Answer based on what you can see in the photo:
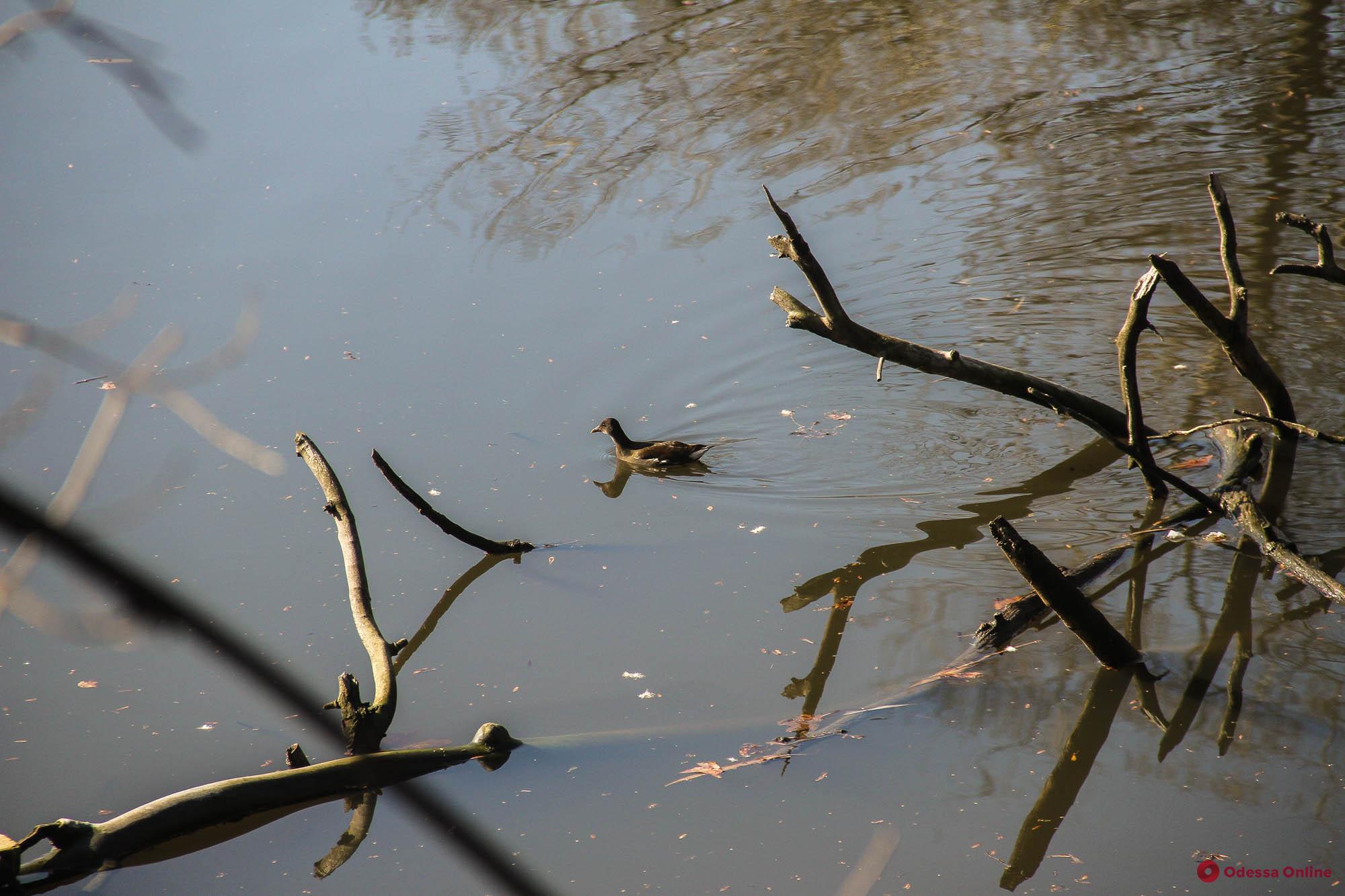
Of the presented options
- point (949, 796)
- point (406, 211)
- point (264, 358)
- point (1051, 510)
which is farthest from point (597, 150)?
point (949, 796)

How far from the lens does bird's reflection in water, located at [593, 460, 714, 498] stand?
751cm

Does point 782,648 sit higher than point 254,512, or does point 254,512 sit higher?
point 254,512

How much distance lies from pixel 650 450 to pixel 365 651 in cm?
232

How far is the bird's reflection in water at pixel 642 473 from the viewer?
7.51 m

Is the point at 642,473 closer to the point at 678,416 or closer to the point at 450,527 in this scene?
the point at 678,416

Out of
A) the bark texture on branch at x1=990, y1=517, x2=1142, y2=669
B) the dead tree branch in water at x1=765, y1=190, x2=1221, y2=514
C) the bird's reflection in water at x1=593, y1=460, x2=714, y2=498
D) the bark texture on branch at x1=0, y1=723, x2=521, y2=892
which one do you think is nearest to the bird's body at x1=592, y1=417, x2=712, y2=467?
the bird's reflection in water at x1=593, y1=460, x2=714, y2=498

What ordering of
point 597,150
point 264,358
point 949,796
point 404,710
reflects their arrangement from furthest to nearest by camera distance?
point 597,150, point 264,358, point 404,710, point 949,796

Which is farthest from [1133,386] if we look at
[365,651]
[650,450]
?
[365,651]

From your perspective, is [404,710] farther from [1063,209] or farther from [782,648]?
[1063,209]

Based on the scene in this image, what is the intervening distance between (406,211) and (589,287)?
105 inches

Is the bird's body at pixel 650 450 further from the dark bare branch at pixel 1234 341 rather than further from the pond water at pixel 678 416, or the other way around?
the dark bare branch at pixel 1234 341

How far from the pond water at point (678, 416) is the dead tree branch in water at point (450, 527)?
0.68ft

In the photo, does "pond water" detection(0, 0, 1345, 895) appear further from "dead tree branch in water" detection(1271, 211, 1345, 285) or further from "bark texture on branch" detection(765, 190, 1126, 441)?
"dead tree branch in water" detection(1271, 211, 1345, 285)

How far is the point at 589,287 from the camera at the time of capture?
383 inches
